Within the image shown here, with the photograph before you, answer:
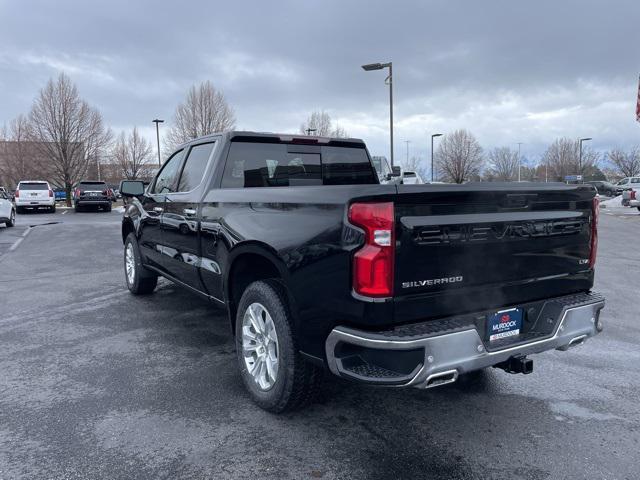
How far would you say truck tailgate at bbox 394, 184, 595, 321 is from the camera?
8.43 ft

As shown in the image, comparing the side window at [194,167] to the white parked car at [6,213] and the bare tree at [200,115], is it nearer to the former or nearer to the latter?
the white parked car at [6,213]

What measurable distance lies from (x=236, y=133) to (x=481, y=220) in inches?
93.9

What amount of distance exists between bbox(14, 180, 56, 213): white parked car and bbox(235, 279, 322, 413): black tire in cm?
2718

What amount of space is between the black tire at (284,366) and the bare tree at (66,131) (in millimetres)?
36552

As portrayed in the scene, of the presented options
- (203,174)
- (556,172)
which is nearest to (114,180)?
(556,172)

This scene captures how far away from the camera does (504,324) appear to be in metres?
2.90

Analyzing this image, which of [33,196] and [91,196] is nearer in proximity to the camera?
[33,196]

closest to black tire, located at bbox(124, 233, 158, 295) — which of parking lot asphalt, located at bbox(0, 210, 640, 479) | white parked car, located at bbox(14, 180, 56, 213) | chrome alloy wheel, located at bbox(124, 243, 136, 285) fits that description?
chrome alloy wheel, located at bbox(124, 243, 136, 285)

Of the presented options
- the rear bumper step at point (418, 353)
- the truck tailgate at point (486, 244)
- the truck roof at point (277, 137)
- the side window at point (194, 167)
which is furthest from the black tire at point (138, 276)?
the truck tailgate at point (486, 244)

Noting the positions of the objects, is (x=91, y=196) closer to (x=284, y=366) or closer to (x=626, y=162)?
(x=284, y=366)

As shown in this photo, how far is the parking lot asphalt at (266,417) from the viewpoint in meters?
2.71

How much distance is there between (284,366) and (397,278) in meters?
0.98

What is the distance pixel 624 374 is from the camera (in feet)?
13.0

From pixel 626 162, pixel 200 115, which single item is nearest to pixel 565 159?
pixel 626 162
